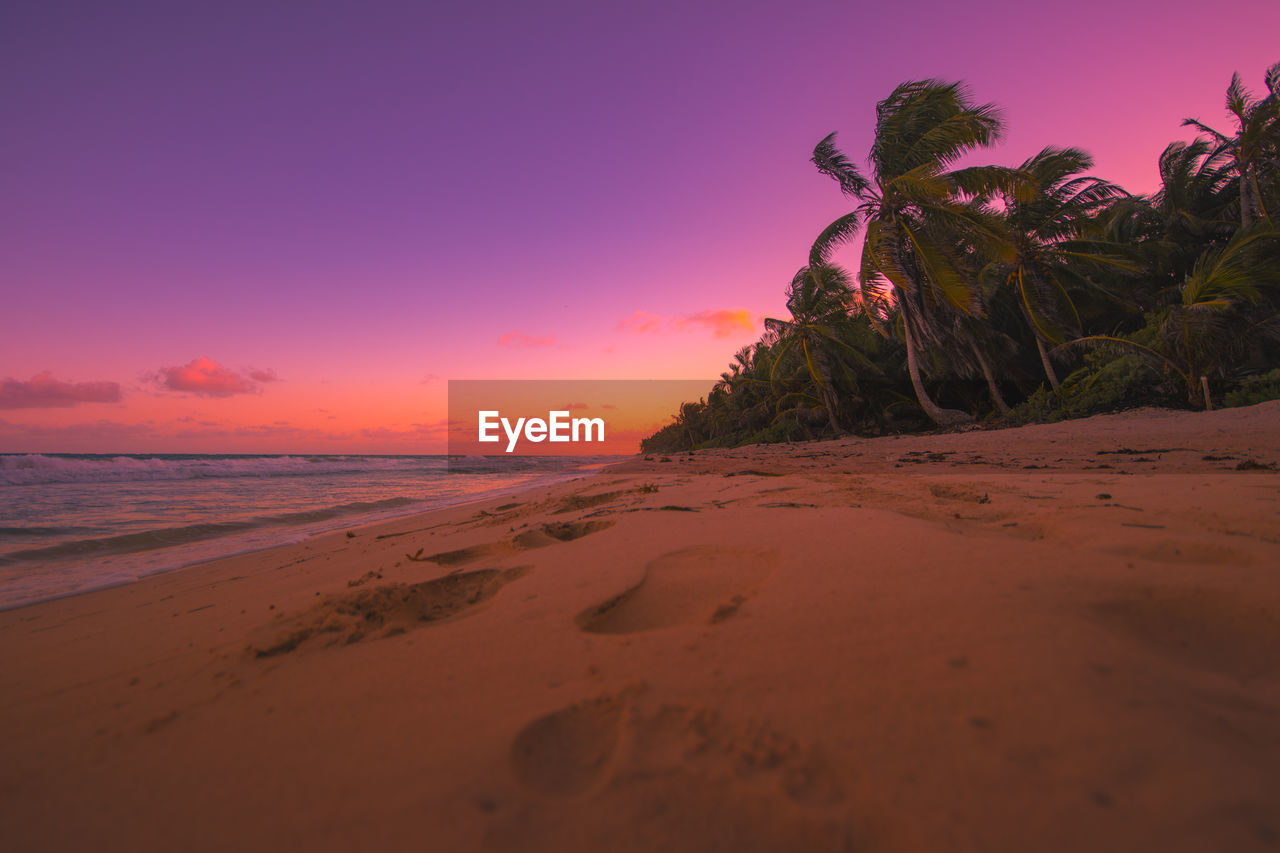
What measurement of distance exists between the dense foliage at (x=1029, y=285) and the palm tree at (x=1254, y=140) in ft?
0.16

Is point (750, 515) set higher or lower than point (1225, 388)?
lower

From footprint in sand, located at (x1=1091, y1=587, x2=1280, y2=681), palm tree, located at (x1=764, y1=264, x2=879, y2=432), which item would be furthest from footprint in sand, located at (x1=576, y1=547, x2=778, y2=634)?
palm tree, located at (x1=764, y1=264, x2=879, y2=432)

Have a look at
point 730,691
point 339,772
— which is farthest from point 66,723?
point 730,691

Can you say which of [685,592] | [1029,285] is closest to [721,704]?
[685,592]

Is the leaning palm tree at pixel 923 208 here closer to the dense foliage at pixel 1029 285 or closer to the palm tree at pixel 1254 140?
the dense foliage at pixel 1029 285

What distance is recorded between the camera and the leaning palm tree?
10742mm

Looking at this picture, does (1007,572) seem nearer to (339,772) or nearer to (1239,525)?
(1239,525)

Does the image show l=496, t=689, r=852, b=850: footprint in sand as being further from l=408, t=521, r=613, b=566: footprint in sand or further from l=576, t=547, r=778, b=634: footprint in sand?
l=408, t=521, r=613, b=566: footprint in sand

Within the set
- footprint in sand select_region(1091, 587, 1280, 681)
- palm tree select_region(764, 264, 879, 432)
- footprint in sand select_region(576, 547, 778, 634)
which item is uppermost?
palm tree select_region(764, 264, 879, 432)

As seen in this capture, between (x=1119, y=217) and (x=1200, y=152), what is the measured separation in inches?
84.7

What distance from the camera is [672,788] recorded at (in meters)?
0.77

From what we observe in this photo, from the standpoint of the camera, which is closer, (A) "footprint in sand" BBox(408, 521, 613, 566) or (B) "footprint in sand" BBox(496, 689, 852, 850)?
(B) "footprint in sand" BBox(496, 689, 852, 850)

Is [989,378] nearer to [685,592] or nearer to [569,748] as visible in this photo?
[685,592]

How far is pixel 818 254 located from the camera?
528 inches
